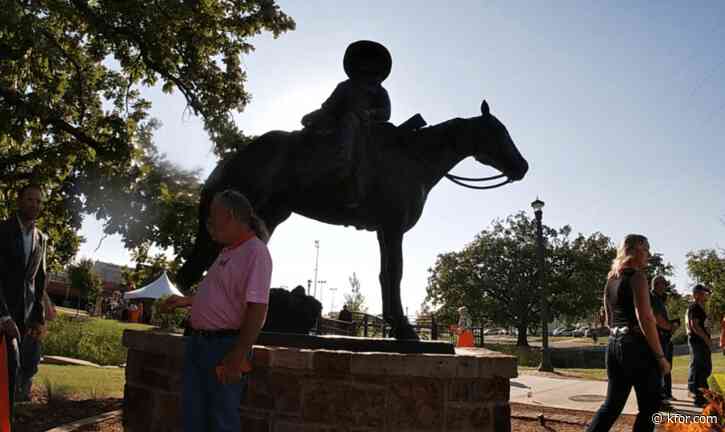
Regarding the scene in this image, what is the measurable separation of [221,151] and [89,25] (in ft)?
10.6

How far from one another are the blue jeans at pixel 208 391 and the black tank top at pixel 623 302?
3.15 m

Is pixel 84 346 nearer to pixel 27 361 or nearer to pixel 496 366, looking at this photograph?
pixel 27 361

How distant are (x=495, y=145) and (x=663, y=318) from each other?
3.39 m

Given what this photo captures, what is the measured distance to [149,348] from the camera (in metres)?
4.59

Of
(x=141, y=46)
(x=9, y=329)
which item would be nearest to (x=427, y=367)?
(x=9, y=329)

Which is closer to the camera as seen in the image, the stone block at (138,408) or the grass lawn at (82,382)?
the stone block at (138,408)

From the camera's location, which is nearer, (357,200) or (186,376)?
(186,376)

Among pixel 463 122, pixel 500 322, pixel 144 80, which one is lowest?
pixel 500 322

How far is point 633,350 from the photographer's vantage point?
4.25m

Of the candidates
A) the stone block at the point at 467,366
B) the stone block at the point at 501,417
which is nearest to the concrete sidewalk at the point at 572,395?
the stone block at the point at 501,417

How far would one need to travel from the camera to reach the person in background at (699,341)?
8172mm

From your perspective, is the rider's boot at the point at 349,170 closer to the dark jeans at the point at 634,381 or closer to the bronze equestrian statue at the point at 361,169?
the bronze equestrian statue at the point at 361,169

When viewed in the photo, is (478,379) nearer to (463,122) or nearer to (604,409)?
(604,409)

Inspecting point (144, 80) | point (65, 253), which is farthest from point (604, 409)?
point (65, 253)
